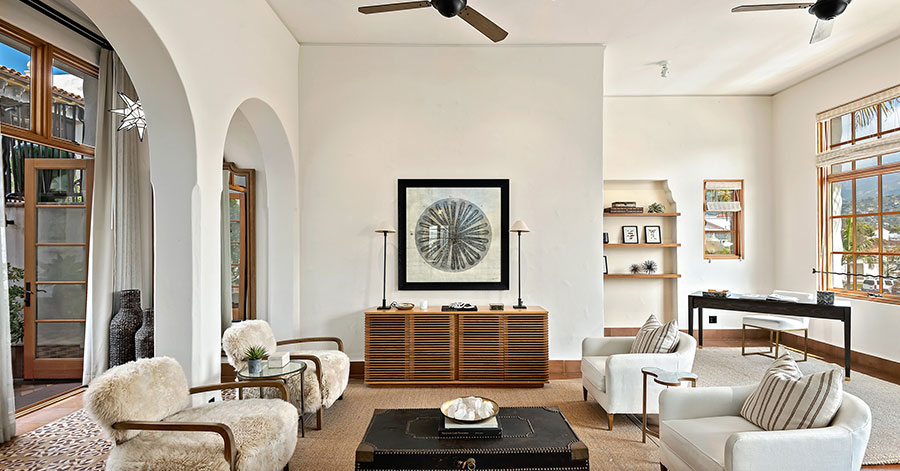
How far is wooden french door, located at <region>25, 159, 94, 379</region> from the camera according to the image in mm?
4652

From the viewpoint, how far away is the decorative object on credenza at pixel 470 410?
8.81 ft

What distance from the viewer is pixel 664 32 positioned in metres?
4.89

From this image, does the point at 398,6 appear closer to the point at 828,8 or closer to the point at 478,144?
the point at 478,144

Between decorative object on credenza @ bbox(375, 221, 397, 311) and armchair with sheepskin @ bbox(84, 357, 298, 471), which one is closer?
armchair with sheepskin @ bbox(84, 357, 298, 471)

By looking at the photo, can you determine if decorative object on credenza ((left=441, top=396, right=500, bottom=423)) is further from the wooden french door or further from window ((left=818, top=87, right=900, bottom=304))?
window ((left=818, top=87, right=900, bottom=304))

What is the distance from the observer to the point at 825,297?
5.13 metres

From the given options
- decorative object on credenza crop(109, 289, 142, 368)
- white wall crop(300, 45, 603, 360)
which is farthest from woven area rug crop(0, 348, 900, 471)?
white wall crop(300, 45, 603, 360)

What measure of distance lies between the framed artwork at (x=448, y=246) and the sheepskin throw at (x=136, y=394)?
266 cm

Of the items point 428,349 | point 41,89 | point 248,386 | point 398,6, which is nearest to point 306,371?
point 248,386

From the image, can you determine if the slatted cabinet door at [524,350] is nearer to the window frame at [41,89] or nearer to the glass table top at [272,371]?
the glass table top at [272,371]

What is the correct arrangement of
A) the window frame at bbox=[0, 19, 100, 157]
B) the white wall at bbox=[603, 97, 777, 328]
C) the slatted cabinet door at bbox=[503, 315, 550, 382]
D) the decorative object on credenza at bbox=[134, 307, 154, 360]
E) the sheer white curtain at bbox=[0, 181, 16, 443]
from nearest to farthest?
the sheer white curtain at bbox=[0, 181, 16, 443]
the window frame at bbox=[0, 19, 100, 157]
the decorative object on credenza at bbox=[134, 307, 154, 360]
the slatted cabinet door at bbox=[503, 315, 550, 382]
the white wall at bbox=[603, 97, 777, 328]

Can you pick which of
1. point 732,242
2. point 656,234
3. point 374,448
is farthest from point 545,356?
point 732,242

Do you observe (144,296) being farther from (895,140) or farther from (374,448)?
(895,140)

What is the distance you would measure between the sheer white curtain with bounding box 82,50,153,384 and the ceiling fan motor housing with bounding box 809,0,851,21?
5.95m
